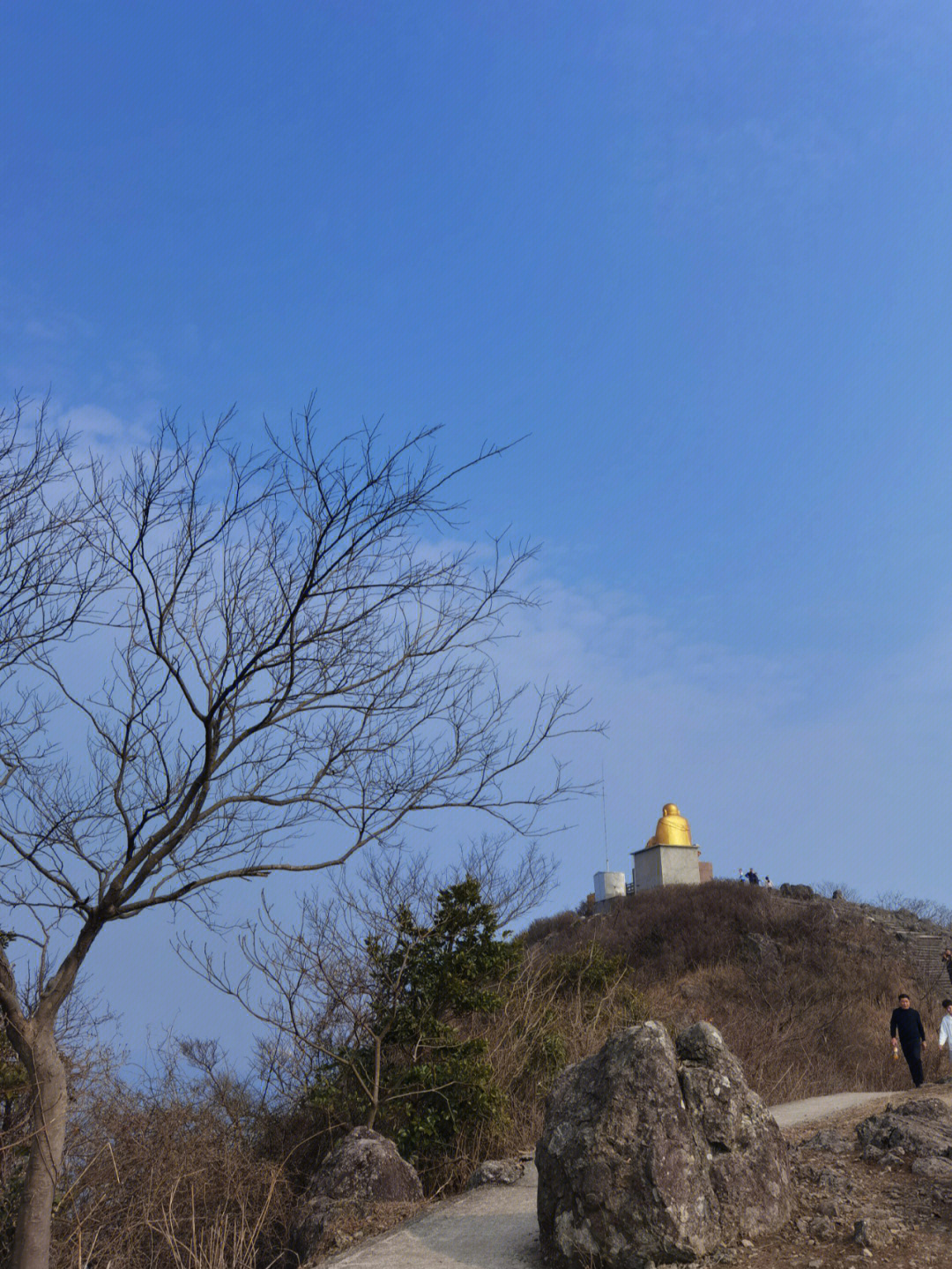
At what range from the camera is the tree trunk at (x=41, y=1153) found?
24.4 feet

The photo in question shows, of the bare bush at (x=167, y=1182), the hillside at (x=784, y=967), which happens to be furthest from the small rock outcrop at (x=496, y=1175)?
the hillside at (x=784, y=967)

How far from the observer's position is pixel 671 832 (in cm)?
4306

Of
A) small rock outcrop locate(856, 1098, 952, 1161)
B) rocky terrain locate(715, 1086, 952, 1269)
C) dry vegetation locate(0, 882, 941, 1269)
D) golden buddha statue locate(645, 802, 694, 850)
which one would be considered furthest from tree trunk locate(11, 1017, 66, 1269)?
golden buddha statue locate(645, 802, 694, 850)

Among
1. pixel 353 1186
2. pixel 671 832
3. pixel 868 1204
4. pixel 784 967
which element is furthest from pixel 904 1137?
pixel 671 832

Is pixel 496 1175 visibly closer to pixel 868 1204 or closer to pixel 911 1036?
pixel 868 1204

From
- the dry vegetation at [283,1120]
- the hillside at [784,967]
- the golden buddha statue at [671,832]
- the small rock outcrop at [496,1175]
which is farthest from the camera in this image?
the golden buddha statue at [671,832]

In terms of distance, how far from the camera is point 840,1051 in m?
20.7

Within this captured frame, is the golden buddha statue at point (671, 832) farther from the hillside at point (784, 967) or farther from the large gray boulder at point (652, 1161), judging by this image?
the large gray boulder at point (652, 1161)

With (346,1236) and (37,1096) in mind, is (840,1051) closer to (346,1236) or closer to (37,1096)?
(346,1236)

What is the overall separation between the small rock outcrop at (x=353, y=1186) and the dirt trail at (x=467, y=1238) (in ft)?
1.65

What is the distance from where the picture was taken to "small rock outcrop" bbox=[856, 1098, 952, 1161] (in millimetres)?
7211

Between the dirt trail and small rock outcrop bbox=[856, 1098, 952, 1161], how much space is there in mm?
2485

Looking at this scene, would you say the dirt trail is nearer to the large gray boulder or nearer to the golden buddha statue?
the large gray boulder

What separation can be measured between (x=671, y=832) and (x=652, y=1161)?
3818 centimetres
